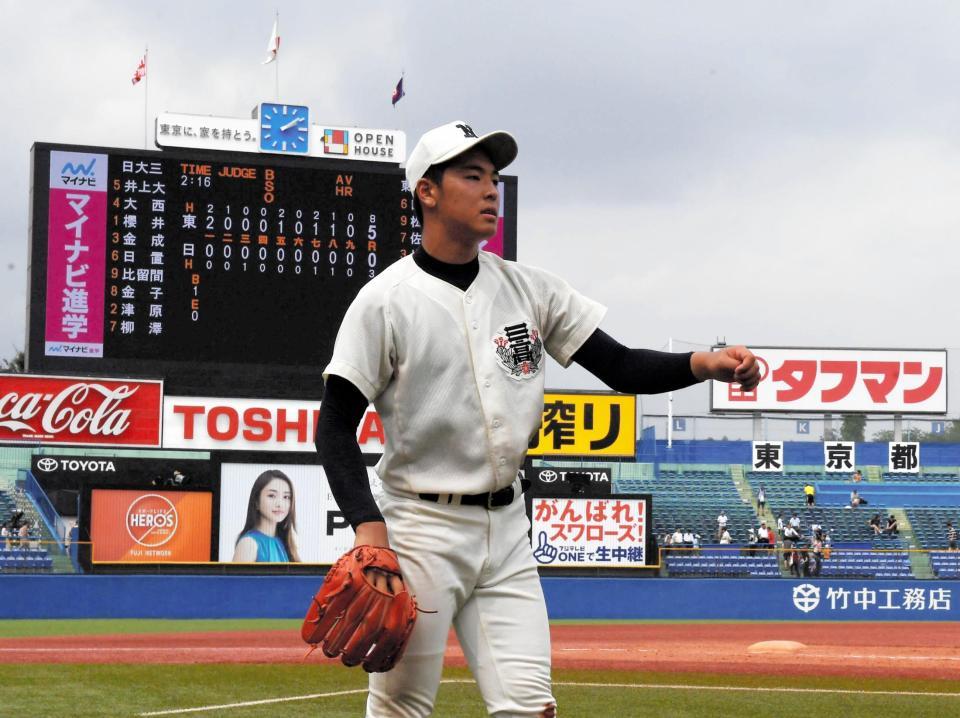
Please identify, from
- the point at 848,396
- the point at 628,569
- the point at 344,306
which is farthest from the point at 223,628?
the point at 848,396

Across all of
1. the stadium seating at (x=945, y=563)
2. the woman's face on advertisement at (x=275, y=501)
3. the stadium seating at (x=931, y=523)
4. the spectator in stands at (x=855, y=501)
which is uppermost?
the woman's face on advertisement at (x=275, y=501)

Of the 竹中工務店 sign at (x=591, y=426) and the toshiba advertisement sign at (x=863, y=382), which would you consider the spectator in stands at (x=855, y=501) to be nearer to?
the toshiba advertisement sign at (x=863, y=382)

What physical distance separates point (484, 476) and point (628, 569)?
66.5 feet

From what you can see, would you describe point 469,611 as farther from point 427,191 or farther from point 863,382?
point 863,382

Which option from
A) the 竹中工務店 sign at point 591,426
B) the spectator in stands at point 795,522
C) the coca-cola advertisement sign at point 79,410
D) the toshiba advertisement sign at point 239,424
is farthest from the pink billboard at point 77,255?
the spectator in stands at point 795,522

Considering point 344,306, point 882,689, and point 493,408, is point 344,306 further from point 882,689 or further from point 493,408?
point 493,408

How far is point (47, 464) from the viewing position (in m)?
24.6

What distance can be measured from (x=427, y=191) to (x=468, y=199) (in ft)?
0.41

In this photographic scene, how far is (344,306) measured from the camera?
66.4ft

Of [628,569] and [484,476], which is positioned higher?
[484,476]

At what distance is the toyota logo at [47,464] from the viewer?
80.4ft

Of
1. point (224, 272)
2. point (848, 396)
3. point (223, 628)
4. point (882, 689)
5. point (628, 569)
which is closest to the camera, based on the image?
point (882, 689)

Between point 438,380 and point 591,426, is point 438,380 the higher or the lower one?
the higher one

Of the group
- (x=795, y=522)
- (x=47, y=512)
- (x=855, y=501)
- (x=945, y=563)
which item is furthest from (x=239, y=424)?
(x=855, y=501)
